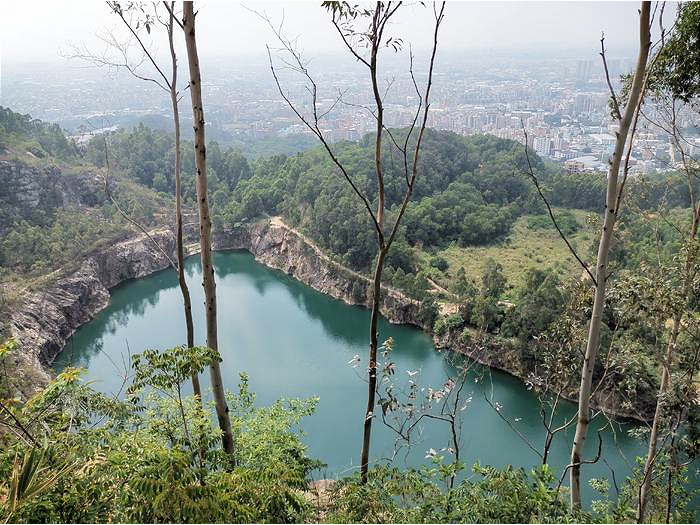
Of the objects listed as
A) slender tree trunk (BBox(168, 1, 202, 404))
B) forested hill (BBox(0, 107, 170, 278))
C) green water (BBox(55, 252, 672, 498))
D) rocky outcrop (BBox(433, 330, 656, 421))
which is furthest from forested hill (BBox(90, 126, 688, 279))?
slender tree trunk (BBox(168, 1, 202, 404))

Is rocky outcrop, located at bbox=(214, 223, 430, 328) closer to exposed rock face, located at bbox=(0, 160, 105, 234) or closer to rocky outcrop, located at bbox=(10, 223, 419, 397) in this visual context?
rocky outcrop, located at bbox=(10, 223, 419, 397)

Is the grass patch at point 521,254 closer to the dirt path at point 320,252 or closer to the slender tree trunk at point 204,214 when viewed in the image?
the dirt path at point 320,252

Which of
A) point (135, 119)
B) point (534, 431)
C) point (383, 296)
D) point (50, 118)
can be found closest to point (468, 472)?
point (534, 431)

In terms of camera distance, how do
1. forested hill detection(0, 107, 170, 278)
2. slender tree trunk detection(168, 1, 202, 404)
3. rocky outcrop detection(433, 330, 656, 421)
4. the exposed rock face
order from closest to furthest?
slender tree trunk detection(168, 1, 202, 404) < rocky outcrop detection(433, 330, 656, 421) < forested hill detection(0, 107, 170, 278) < the exposed rock face

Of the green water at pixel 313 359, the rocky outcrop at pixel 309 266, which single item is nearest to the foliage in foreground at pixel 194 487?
the green water at pixel 313 359

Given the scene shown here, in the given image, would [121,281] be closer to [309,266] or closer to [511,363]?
[309,266]

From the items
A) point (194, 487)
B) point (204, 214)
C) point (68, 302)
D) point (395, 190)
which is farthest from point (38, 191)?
point (194, 487)
